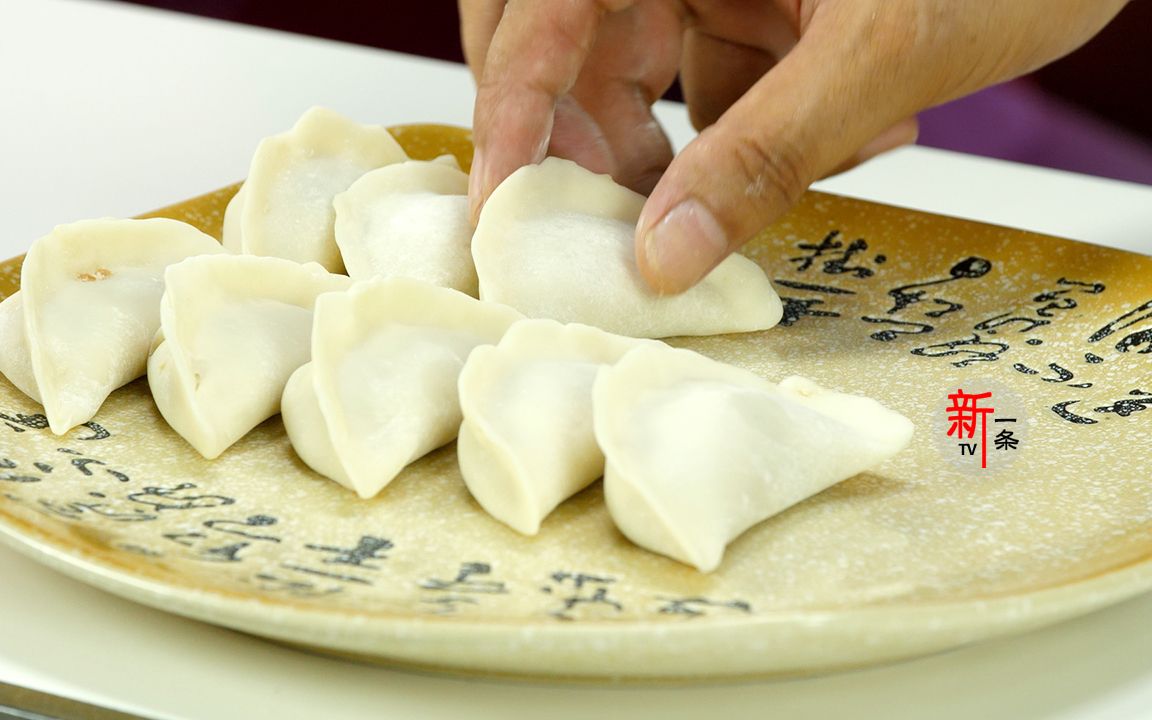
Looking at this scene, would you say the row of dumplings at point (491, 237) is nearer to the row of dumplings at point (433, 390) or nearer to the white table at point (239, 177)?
the row of dumplings at point (433, 390)

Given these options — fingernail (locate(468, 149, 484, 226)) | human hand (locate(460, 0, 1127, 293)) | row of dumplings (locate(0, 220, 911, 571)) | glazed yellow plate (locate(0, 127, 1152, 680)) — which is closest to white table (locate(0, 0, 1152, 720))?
glazed yellow plate (locate(0, 127, 1152, 680))

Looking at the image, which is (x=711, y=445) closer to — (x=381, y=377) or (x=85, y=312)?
(x=381, y=377)

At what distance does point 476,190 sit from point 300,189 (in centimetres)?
25

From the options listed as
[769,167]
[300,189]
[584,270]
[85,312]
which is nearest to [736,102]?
[769,167]

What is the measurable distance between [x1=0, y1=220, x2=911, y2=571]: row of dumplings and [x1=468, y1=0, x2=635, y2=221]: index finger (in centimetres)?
32

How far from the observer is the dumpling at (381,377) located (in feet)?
4.28

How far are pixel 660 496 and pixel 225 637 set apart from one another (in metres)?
0.39

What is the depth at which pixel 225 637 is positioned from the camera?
114 centimetres

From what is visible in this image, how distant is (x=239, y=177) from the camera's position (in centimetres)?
250

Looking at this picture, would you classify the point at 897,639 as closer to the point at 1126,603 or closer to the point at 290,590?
the point at 1126,603

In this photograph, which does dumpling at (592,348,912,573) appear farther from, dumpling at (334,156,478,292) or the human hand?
dumpling at (334,156,478,292)

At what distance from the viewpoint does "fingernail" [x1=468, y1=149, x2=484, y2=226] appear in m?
1.70

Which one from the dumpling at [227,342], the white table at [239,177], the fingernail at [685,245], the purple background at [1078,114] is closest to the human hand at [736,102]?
the fingernail at [685,245]

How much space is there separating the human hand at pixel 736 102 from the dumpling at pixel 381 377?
10.2 inches
